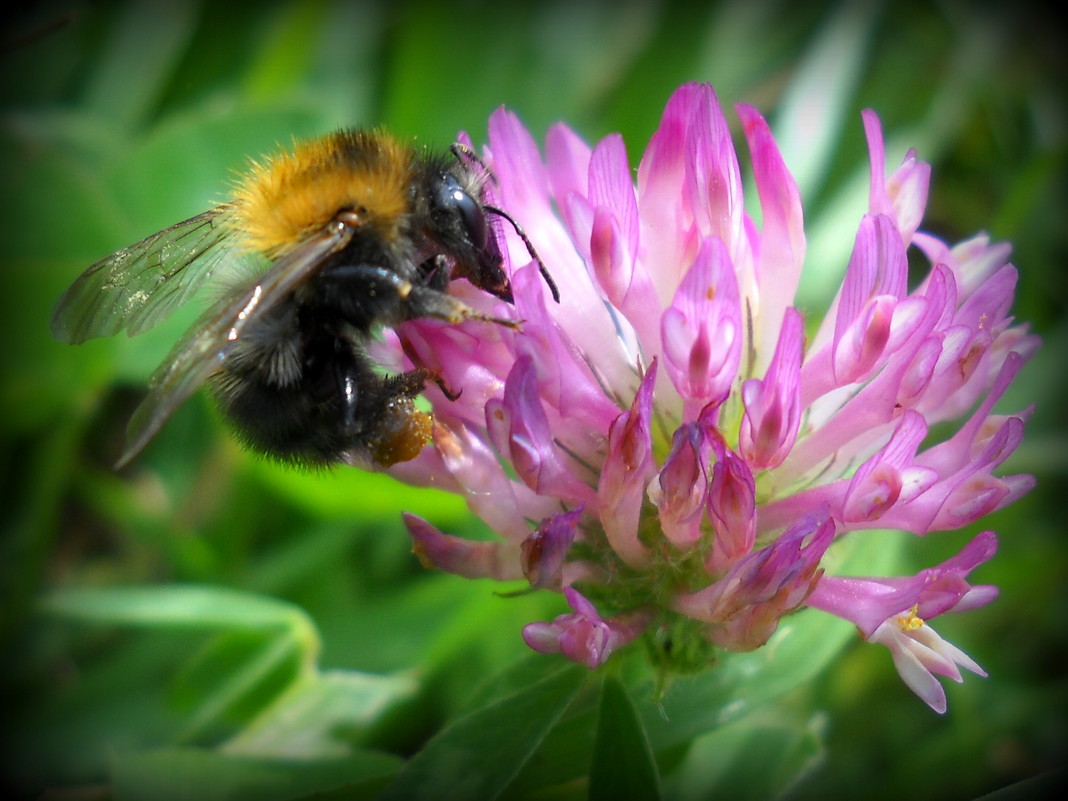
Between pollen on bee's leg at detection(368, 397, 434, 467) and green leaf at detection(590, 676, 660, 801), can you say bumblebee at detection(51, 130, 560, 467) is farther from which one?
green leaf at detection(590, 676, 660, 801)

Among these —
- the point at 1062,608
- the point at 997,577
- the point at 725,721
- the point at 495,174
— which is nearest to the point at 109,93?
the point at 495,174

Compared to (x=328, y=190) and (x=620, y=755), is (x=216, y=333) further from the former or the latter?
(x=620, y=755)

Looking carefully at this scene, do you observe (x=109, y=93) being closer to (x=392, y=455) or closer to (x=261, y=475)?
(x=261, y=475)

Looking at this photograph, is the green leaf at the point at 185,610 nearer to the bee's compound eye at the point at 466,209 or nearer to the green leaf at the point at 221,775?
the green leaf at the point at 221,775

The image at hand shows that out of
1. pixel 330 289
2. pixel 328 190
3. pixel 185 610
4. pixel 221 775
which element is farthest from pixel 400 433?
pixel 185 610


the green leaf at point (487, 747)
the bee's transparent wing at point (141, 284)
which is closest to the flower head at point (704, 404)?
the green leaf at point (487, 747)

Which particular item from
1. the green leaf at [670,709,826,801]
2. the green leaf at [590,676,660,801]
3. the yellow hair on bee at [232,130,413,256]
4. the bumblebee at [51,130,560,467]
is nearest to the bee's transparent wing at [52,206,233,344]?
the bumblebee at [51,130,560,467]
